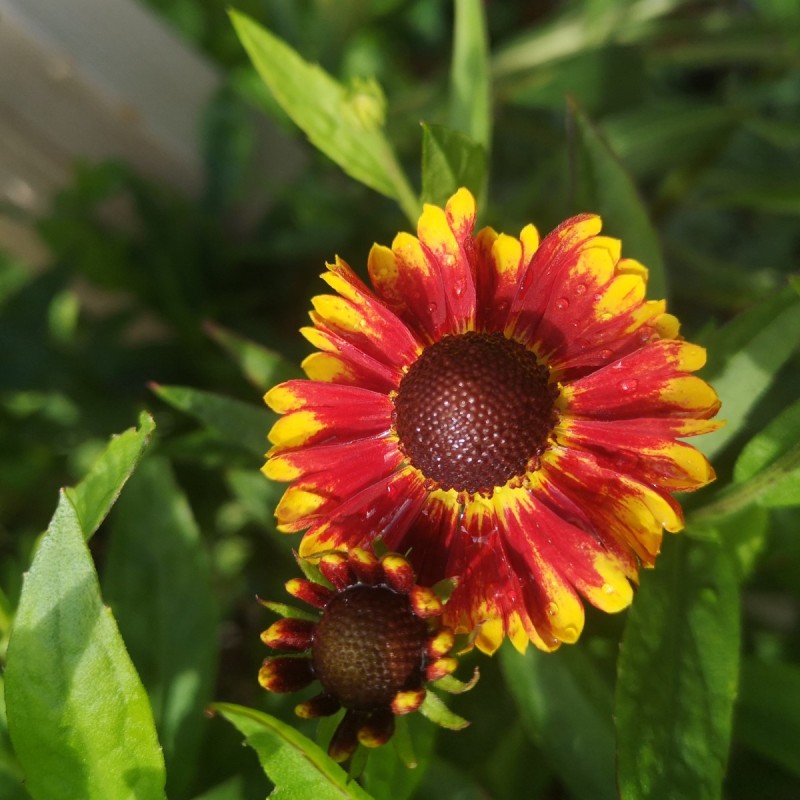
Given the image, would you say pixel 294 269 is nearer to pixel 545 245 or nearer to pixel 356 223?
pixel 356 223

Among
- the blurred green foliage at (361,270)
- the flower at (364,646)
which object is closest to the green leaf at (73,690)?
the blurred green foliage at (361,270)

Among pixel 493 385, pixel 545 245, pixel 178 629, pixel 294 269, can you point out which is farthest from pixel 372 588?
pixel 294 269

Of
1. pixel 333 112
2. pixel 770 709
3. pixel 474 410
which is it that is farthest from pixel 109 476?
pixel 770 709

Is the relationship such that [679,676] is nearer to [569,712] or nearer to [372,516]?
[569,712]

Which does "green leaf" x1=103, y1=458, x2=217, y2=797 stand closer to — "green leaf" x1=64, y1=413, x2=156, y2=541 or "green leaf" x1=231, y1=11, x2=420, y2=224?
"green leaf" x1=64, y1=413, x2=156, y2=541

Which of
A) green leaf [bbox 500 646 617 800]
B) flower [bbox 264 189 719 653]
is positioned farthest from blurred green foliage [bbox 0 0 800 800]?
flower [bbox 264 189 719 653]

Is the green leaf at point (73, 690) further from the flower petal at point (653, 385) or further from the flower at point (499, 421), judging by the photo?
the flower petal at point (653, 385)
